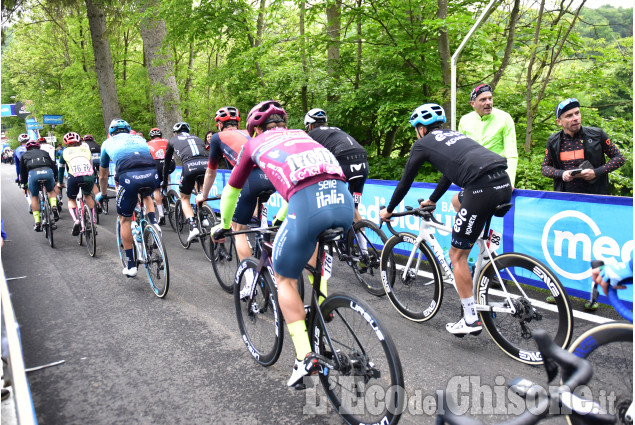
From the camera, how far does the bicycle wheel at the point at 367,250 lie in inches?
216

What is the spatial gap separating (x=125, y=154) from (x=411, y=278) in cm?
410

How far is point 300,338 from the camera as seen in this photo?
3.07 meters

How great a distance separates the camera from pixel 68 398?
355 centimetres

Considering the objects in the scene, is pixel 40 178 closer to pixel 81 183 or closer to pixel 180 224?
pixel 81 183

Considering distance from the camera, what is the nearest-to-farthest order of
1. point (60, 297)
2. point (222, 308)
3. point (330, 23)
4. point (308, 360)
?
point (308, 360), point (222, 308), point (60, 297), point (330, 23)

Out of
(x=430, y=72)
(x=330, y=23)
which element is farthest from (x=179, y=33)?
(x=430, y=72)

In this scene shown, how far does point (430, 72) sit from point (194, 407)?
30.5ft

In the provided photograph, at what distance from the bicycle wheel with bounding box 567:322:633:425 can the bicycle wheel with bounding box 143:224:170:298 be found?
451 centimetres

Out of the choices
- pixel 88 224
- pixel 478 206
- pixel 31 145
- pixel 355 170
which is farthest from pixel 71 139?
pixel 478 206

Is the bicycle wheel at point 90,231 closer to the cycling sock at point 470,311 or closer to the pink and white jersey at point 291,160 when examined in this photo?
the pink and white jersey at point 291,160

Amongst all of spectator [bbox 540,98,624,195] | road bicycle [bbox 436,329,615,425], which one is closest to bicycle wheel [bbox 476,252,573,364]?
spectator [bbox 540,98,624,195]

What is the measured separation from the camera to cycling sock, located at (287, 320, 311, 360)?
3.05m

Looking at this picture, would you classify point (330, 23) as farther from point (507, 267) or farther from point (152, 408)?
point (152, 408)

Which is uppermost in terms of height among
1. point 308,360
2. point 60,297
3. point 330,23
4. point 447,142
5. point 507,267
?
point 330,23
